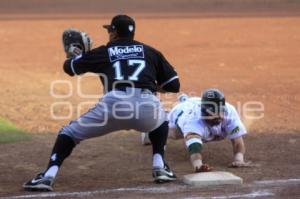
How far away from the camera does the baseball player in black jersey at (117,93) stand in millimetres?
7344

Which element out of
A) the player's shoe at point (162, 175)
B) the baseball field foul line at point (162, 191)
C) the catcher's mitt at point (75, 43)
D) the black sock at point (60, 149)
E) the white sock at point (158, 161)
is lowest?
the baseball field foul line at point (162, 191)

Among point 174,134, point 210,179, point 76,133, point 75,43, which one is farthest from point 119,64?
point 174,134

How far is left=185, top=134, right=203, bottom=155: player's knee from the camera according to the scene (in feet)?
27.2

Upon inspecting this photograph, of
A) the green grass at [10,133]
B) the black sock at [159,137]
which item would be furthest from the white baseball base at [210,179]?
the green grass at [10,133]

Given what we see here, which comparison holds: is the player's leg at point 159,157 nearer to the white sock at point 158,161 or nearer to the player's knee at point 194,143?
the white sock at point 158,161

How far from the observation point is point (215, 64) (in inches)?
748

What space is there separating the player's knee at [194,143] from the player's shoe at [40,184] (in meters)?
1.66

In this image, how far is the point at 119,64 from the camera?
7.42 m

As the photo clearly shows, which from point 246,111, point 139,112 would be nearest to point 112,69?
point 139,112

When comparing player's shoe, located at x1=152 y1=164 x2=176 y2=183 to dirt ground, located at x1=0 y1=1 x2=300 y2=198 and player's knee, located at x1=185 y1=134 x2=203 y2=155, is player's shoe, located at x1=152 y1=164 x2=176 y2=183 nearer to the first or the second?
dirt ground, located at x1=0 y1=1 x2=300 y2=198

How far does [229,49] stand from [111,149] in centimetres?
1252

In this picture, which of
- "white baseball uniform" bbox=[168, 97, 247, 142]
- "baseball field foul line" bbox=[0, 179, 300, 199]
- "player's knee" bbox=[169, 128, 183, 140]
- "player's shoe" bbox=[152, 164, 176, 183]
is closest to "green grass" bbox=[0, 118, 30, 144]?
"player's knee" bbox=[169, 128, 183, 140]

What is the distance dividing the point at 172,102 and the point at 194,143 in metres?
4.78

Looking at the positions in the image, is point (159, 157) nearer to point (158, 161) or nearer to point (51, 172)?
point (158, 161)
